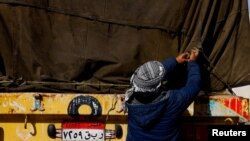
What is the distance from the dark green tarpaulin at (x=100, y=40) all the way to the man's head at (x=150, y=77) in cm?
49

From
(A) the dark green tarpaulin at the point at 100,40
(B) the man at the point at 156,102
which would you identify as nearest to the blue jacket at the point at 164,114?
(B) the man at the point at 156,102

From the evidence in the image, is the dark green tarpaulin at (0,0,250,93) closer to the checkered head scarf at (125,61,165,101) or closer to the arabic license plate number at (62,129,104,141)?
the arabic license plate number at (62,129,104,141)

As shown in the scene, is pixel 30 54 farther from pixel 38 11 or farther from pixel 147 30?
pixel 147 30

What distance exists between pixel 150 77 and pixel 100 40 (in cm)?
69

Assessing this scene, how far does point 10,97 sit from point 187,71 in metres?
1.37

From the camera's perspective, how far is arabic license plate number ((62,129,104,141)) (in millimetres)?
3865

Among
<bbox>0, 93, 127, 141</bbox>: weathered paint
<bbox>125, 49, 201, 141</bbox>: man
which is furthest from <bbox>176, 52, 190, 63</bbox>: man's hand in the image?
<bbox>0, 93, 127, 141</bbox>: weathered paint

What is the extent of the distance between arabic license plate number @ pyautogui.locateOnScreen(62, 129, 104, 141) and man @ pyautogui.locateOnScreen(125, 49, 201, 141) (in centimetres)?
27

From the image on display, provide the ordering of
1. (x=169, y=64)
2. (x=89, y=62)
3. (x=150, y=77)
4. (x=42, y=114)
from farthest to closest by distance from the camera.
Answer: (x=89, y=62)
(x=42, y=114)
(x=169, y=64)
(x=150, y=77)

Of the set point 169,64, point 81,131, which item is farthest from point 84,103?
point 169,64

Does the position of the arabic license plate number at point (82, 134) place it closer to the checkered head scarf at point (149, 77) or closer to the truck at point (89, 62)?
the truck at point (89, 62)

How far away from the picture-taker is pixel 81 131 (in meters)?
3.88

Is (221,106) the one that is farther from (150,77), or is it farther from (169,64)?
(150,77)

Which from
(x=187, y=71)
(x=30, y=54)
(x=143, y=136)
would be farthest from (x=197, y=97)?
(x=30, y=54)
